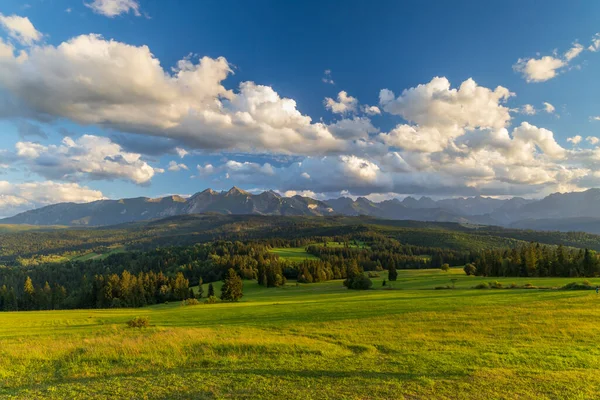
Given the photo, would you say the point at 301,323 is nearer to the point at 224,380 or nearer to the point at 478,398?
the point at 224,380

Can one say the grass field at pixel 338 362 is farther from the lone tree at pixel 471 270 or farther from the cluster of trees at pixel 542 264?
the lone tree at pixel 471 270

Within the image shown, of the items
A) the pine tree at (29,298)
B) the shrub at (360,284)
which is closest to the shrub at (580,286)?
the shrub at (360,284)

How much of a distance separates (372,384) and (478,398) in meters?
4.67

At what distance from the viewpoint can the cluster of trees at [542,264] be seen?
86500mm

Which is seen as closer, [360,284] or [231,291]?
[231,291]

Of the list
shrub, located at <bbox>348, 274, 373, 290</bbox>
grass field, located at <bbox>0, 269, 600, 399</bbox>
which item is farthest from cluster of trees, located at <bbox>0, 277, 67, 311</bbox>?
grass field, located at <bbox>0, 269, 600, 399</bbox>

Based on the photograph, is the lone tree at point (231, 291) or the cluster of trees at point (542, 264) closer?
the cluster of trees at point (542, 264)

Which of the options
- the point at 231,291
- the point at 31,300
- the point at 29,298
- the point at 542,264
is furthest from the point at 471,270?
the point at 29,298

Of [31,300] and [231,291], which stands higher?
[231,291]

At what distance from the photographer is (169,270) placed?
17012cm

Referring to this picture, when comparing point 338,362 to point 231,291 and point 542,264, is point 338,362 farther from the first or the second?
point 542,264

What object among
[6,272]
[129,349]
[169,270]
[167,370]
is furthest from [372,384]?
[6,272]

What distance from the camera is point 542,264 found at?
309 feet

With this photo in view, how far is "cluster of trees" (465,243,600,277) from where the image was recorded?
284 ft
